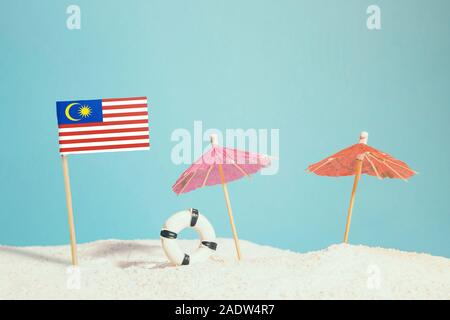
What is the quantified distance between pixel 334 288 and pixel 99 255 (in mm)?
3118

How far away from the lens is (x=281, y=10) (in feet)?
26.2

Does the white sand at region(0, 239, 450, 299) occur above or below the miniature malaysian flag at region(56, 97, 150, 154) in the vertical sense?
below

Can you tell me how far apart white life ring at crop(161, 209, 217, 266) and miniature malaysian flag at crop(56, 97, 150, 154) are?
Result: 75 cm

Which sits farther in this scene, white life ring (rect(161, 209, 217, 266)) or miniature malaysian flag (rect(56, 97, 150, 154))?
white life ring (rect(161, 209, 217, 266))


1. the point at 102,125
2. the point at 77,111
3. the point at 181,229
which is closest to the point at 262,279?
the point at 181,229

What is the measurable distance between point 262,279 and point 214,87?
3.97 metres

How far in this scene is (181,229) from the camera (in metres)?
5.68

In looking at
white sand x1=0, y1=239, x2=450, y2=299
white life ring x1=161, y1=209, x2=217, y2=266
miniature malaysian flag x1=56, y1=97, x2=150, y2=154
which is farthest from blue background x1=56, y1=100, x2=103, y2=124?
white sand x1=0, y1=239, x2=450, y2=299

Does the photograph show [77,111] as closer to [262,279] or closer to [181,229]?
[181,229]

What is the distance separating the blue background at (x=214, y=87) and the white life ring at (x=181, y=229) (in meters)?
2.50

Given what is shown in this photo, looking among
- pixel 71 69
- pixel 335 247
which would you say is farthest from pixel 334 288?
pixel 71 69

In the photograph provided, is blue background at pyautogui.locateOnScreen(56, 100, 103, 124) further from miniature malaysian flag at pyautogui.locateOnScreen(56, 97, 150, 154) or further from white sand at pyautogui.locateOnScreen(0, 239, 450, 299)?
white sand at pyautogui.locateOnScreen(0, 239, 450, 299)

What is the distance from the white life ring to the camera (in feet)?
18.1

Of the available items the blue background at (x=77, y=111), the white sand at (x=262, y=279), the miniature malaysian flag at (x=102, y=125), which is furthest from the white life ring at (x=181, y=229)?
the blue background at (x=77, y=111)
